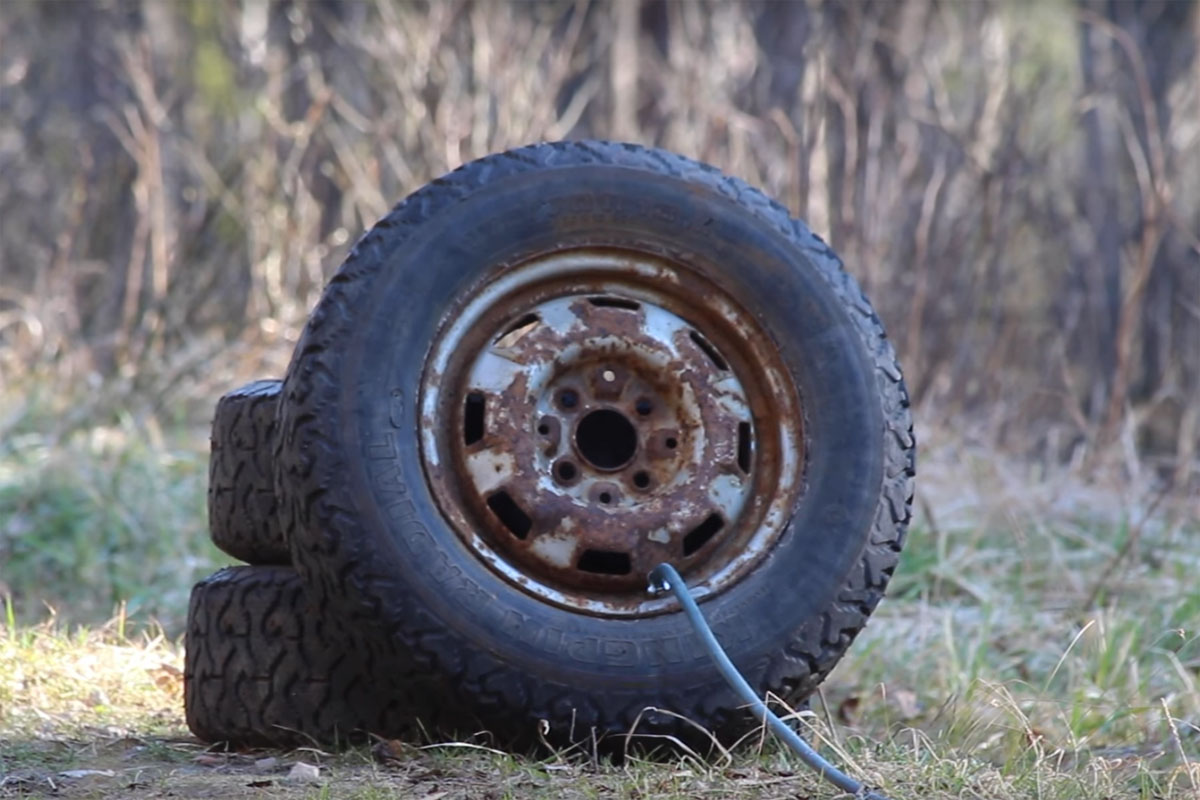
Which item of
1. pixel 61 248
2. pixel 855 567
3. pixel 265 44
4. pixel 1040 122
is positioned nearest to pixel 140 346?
pixel 61 248

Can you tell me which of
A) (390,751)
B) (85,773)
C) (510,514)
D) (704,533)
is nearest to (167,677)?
(85,773)

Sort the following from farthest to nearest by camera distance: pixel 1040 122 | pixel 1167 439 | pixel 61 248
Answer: pixel 1040 122
pixel 1167 439
pixel 61 248

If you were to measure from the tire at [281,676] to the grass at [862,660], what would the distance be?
0.07 metres

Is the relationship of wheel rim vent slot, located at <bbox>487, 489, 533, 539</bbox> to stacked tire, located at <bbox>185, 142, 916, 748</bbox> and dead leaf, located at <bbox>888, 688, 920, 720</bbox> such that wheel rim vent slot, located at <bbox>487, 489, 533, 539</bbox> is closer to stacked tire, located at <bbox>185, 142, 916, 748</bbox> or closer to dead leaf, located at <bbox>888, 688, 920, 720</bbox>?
stacked tire, located at <bbox>185, 142, 916, 748</bbox>

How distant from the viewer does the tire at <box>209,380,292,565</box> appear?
3205mm

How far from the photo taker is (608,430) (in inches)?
118

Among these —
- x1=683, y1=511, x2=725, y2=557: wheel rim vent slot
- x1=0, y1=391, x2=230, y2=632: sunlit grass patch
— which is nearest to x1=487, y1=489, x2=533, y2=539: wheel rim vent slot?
x1=683, y1=511, x2=725, y2=557: wheel rim vent slot

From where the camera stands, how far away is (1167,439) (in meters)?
8.64

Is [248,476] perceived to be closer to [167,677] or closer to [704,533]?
[167,677]

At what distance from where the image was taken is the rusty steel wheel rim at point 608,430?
2.87m

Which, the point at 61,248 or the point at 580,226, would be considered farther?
the point at 61,248

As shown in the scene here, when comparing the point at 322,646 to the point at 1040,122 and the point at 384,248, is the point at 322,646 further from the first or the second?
the point at 1040,122

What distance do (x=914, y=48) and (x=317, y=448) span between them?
6.68 m

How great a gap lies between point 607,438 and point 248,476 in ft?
2.59
